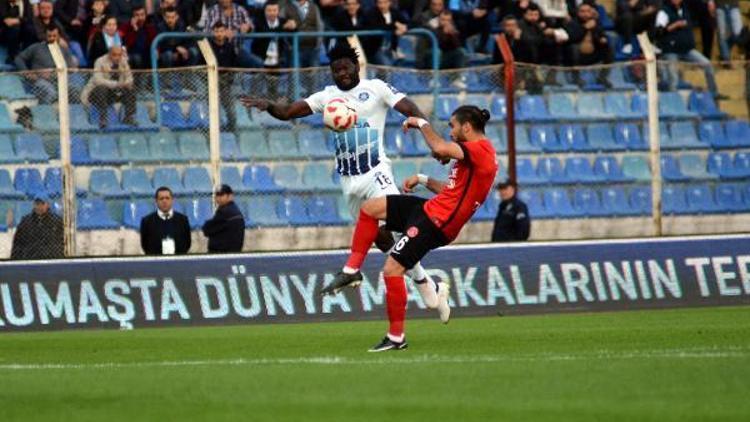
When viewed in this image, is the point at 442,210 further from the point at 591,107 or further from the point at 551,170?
the point at 591,107

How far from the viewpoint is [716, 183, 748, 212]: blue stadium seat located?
73.1 ft

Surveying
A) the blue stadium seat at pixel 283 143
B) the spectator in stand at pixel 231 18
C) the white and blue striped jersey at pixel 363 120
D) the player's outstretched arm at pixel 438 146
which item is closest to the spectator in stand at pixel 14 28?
the spectator in stand at pixel 231 18

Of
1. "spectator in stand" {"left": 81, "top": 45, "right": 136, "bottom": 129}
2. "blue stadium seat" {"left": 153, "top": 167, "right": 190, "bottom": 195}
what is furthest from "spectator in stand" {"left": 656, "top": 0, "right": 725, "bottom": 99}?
"spectator in stand" {"left": 81, "top": 45, "right": 136, "bottom": 129}

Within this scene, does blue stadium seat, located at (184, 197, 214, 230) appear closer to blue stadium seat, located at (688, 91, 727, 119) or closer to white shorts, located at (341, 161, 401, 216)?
white shorts, located at (341, 161, 401, 216)

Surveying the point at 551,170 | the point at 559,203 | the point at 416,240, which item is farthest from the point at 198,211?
the point at 416,240

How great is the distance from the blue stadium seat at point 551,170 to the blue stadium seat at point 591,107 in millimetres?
738

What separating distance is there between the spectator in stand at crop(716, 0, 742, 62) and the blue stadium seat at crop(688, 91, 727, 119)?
291 centimetres

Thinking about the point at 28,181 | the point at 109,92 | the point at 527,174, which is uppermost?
the point at 109,92

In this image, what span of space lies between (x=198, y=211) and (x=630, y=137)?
18.8 ft

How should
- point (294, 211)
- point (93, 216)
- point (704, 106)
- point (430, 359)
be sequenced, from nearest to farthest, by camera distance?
1. point (430, 359)
2. point (93, 216)
3. point (294, 211)
4. point (704, 106)

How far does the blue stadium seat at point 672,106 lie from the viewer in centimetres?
2319

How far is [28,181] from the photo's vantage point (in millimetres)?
19938

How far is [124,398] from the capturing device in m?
10.4

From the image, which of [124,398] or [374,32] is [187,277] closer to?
[374,32]
